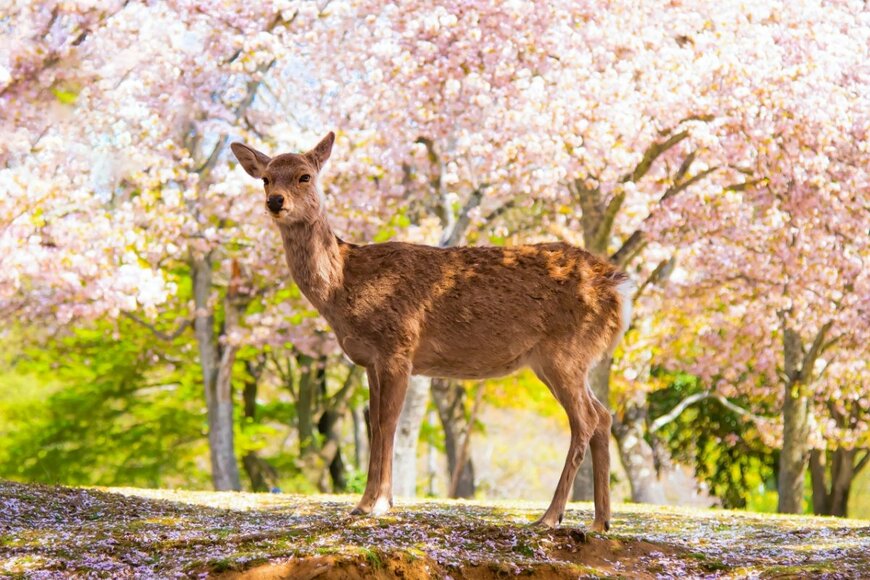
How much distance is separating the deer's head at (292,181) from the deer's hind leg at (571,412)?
1.84m

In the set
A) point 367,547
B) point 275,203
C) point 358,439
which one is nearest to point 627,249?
point 275,203

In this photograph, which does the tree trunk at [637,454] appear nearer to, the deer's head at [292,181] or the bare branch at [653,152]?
the bare branch at [653,152]

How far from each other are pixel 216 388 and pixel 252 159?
40.6 ft

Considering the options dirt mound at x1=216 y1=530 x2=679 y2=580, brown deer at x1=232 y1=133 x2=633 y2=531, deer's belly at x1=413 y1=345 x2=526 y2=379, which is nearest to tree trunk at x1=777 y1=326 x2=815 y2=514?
brown deer at x1=232 y1=133 x2=633 y2=531

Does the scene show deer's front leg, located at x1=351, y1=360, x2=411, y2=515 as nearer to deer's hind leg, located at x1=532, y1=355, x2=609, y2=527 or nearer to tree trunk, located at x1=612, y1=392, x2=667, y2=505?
deer's hind leg, located at x1=532, y1=355, x2=609, y2=527

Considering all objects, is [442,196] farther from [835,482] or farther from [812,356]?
[835,482]

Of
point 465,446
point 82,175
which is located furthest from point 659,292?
point 82,175

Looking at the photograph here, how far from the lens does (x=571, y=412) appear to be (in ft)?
24.0

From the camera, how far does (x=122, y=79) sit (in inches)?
792

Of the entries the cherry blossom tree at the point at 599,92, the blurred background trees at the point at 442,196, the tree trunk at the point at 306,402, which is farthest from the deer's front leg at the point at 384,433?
the tree trunk at the point at 306,402

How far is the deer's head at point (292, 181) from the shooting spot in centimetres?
713

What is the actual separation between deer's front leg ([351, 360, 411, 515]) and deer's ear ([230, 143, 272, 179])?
1.51 meters

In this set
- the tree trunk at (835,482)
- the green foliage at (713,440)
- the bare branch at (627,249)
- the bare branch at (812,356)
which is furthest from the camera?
the green foliage at (713,440)

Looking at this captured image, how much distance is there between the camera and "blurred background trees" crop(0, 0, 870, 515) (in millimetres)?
14273
